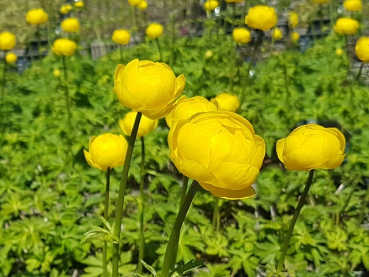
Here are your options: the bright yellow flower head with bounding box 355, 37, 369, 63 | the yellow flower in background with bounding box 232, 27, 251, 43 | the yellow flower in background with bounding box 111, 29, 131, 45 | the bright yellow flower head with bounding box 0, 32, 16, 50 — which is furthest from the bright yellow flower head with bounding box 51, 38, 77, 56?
the bright yellow flower head with bounding box 355, 37, 369, 63

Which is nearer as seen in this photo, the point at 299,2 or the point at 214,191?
the point at 214,191

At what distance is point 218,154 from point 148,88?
0.21 metres

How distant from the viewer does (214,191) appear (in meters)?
0.71

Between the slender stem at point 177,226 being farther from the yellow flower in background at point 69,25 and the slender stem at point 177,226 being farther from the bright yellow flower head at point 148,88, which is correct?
the yellow flower in background at point 69,25

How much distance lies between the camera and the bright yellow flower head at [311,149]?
3.15 feet

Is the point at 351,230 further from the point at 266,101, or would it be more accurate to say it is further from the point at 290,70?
the point at 290,70

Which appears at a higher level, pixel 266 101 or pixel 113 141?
pixel 113 141

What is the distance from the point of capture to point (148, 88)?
80 centimetres

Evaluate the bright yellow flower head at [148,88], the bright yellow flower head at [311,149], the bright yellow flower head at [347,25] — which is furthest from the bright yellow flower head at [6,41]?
the bright yellow flower head at [311,149]

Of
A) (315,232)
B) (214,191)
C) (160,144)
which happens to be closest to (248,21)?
(160,144)

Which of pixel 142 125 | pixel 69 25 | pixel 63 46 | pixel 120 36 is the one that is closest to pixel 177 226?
pixel 142 125

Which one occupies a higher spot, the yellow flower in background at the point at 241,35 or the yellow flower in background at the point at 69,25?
the yellow flower in background at the point at 241,35

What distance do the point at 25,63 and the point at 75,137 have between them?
266 centimetres

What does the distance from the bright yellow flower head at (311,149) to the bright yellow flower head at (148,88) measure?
1.00 ft
